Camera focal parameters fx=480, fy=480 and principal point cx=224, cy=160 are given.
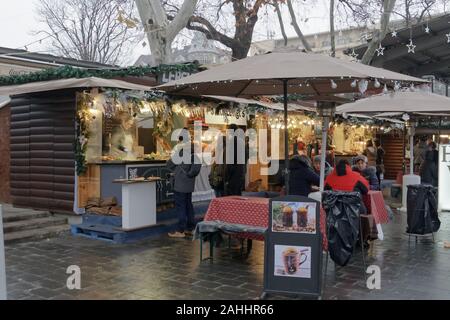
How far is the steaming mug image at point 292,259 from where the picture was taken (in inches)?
195

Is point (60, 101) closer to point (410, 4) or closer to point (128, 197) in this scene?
point (128, 197)

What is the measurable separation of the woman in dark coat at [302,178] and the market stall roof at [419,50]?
319 inches

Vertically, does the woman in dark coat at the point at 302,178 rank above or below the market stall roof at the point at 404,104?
below

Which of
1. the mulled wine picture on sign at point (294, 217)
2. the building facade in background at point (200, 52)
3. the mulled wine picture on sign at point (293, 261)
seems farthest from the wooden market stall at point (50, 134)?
the building facade in background at point (200, 52)

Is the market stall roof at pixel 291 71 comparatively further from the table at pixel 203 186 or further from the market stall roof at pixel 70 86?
the table at pixel 203 186

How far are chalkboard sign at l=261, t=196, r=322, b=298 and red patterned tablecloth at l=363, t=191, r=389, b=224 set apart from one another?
2.48 meters

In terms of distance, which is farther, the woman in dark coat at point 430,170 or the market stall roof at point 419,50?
the market stall roof at point 419,50

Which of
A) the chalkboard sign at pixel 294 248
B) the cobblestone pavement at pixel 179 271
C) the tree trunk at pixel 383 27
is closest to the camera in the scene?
the chalkboard sign at pixel 294 248

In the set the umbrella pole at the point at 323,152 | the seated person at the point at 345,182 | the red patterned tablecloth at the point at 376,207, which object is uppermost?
the umbrella pole at the point at 323,152

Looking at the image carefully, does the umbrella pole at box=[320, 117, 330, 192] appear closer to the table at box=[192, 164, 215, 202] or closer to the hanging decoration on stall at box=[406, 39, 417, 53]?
the table at box=[192, 164, 215, 202]

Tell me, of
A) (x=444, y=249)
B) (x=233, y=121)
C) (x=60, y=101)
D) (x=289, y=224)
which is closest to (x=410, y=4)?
(x=233, y=121)

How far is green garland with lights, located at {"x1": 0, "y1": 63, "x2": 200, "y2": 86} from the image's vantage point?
29.3 feet

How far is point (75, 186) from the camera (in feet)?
29.3
